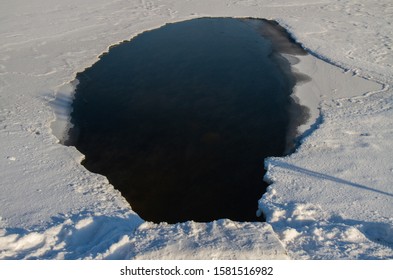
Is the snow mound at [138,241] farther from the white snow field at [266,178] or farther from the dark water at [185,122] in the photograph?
the dark water at [185,122]

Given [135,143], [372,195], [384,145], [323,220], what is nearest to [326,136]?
[384,145]

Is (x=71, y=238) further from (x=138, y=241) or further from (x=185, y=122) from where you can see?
(x=185, y=122)

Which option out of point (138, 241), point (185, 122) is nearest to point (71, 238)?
point (138, 241)

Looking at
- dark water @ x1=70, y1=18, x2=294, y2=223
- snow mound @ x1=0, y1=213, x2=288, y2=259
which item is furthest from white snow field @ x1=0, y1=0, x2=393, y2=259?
dark water @ x1=70, y1=18, x2=294, y2=223

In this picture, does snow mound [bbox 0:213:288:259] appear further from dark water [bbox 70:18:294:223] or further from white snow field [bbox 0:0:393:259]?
dark water [bbox 70:18:294:223]

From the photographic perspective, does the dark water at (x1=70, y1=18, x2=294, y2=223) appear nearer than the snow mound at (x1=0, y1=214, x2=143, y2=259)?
No

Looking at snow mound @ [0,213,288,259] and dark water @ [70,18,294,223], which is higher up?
dark water @ [70,18,294,223]

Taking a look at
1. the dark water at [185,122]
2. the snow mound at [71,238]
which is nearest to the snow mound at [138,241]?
the snow mound at [71,238]

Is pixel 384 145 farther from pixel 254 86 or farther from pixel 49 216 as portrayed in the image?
pixel 49 216
